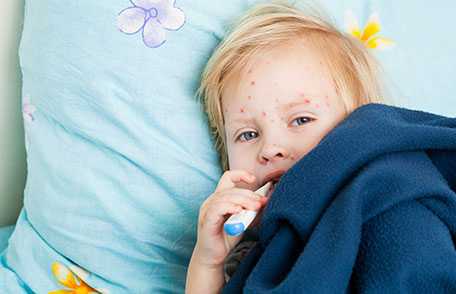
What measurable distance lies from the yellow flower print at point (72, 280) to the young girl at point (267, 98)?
0.20 meters

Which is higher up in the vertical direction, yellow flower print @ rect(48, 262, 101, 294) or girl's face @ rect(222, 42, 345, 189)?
girl's face @ rect(222, 42, 345, 189)

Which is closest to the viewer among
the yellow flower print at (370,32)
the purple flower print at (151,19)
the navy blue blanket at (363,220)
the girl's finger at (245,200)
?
the navy blue blanket at (363,220)

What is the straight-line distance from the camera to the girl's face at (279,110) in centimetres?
92

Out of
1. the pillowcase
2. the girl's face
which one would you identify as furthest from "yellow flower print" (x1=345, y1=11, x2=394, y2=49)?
the girl's face

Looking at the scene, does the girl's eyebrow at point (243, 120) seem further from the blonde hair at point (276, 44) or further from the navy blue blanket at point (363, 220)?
the navy blue blanket at point (363, 220)

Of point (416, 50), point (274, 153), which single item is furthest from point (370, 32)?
point (274, 153)

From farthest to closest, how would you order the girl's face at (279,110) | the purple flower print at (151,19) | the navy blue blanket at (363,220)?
the purple flower print at (151,19), the girl's face at (279,110), the navy blue blanket at (363,220)

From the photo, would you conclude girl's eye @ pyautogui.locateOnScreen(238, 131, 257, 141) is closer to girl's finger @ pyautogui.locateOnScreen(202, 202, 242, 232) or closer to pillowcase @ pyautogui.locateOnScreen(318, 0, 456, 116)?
girl's finger @ pyautogui.locateOnScreen(202, 202, 242, 232)

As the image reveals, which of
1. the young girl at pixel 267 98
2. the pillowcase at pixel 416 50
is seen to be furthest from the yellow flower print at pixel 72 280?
the pillowcase at pixel 416 50

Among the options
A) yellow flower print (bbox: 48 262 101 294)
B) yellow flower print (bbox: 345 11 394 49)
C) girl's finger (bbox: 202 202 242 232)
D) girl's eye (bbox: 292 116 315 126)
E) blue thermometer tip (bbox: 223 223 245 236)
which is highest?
yellow flower print (bbox: 345 11 394 49)

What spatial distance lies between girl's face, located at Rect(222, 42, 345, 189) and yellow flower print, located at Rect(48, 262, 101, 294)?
278mm

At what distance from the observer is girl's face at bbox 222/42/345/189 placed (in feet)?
3.03

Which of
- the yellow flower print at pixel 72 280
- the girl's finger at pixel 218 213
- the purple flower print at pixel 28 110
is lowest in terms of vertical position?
the yellow flower print at pixel 72 280

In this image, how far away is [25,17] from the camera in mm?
1110
